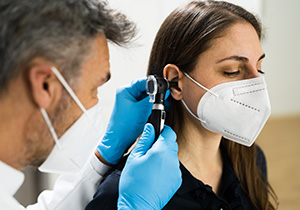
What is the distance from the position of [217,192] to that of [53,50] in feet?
2.96

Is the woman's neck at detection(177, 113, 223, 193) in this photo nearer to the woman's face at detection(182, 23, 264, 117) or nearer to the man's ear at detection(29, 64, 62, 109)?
the woman's face at detection(182, 23, 264, 117)

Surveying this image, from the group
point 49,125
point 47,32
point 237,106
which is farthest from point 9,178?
point 237,106

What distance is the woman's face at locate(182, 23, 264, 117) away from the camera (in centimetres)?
125

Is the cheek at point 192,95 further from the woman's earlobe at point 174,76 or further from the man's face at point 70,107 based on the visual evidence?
the man's face at point 70,107

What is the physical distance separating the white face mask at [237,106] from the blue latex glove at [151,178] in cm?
21

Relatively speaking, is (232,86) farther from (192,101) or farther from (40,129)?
(40,129)

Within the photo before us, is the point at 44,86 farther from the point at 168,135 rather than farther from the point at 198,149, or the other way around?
the point at 198,149

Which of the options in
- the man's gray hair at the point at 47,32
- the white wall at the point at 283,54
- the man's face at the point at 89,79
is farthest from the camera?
the white wall at the point at 283,54

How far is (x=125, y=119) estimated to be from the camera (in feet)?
4.34

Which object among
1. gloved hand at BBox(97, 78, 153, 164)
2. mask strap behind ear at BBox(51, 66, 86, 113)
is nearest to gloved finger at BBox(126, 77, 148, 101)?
gloved hand at BBox(97, 78, 153, 164)

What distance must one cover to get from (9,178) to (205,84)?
0.70 metres

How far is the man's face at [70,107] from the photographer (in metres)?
0.93

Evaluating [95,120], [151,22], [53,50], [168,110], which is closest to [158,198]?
[95,120]

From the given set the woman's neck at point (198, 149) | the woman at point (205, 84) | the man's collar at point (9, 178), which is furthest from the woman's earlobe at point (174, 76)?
the man's collar at point (9, 178)
